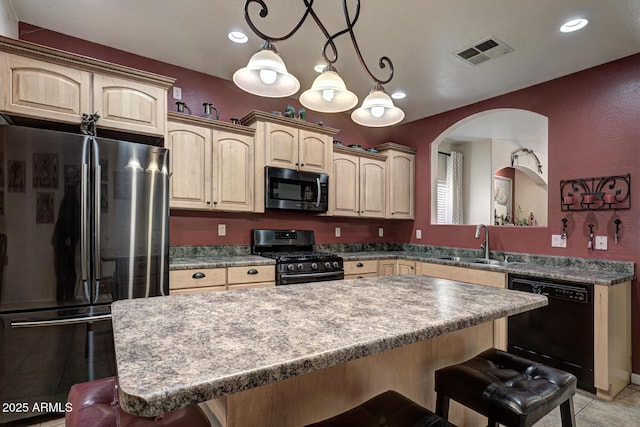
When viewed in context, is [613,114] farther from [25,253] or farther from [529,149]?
[25,253]

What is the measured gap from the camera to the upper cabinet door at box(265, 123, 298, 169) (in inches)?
129

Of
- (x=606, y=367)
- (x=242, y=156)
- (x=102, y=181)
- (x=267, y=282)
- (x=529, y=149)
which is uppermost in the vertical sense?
(x=529, y=149)

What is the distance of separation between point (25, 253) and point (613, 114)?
179 inches

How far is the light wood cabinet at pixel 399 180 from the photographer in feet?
14.2

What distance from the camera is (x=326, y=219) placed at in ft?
13.5

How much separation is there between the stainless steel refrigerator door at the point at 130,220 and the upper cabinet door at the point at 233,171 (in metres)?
0.70

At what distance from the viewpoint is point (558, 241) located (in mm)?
3074

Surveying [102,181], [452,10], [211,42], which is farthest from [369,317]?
[211,42]

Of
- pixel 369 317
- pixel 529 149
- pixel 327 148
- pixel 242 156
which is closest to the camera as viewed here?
pixel 369 317

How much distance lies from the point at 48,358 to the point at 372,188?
3502 millimetres

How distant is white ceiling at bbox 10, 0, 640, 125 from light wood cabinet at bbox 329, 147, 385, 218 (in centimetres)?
107

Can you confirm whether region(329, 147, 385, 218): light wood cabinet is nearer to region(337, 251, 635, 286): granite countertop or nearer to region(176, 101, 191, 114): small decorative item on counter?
region(337, 251, 635, 286): granite countertop

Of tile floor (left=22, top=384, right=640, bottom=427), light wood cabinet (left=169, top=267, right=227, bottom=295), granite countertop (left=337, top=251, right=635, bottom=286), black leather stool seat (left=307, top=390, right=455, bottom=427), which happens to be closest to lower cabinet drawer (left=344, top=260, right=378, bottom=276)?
granite countertop (left=337, top=251, right=635, bottom=286)

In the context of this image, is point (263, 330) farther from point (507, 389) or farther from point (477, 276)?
point (477, 276)
